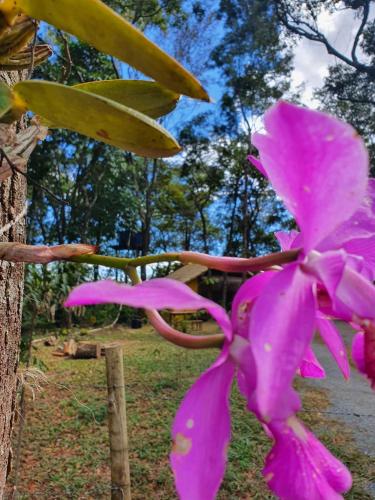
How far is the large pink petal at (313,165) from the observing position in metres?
0.15

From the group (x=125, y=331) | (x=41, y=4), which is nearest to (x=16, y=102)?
(x=41, y=4)

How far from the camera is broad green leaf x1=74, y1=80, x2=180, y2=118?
0.95 ft

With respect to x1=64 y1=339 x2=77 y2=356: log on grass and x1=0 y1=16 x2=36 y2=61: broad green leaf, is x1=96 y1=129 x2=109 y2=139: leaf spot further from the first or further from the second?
x1=64 y1=339 x2=77 y2=356: log on grass

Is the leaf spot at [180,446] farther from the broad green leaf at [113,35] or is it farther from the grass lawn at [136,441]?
the grass lawn at [136,441]

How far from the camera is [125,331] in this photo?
707 cm

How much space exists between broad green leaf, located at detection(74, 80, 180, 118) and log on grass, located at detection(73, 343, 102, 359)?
4.80m

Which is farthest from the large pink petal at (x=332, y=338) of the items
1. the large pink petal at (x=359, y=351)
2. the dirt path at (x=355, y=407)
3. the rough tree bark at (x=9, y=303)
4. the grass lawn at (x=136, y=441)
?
the dirt path at (x=355, y=407)

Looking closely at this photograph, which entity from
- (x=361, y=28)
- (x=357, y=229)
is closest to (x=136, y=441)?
(x=357, y=229)

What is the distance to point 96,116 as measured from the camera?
0.22 metres

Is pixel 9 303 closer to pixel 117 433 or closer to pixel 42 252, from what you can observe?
pixel 42 252

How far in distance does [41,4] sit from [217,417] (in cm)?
20

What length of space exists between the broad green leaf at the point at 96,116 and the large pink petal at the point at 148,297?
0.08m

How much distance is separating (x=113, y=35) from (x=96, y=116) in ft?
0.12

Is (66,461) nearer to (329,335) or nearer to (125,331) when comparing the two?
(329,335)
